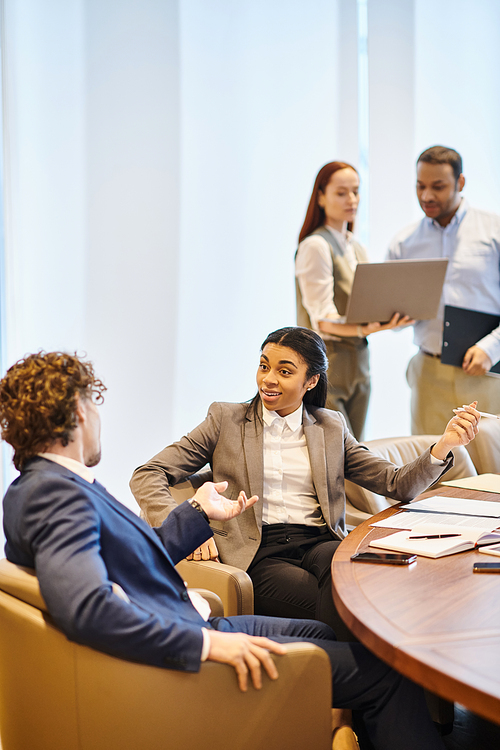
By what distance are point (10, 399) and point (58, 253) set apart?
101 inches

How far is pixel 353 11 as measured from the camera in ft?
14.8

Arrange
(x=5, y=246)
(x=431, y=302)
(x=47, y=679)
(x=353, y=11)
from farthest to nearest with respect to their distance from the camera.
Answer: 1. (x=353, y=11)
2. (x=5, y=246)
3. (x=431, y=302)
4. (x=47, y=679)

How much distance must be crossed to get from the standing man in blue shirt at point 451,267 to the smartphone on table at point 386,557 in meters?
1.90

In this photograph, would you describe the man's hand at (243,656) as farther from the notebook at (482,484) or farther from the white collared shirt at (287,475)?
the notebook at (482,484)

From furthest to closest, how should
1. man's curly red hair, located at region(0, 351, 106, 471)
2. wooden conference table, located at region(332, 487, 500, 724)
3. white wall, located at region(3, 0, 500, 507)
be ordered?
white wall, located at region(3, 0, 500, 507) → man's curly red hair, located at region(0, 351, 106, 471) → wooden conference table, located at region(332, 487, 500, 724)

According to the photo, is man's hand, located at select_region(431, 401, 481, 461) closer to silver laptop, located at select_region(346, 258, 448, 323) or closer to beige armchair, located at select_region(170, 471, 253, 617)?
beige armchair, located at select_region(170, 471, 253, 617)

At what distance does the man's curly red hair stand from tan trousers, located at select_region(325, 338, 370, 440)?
76.5 inches

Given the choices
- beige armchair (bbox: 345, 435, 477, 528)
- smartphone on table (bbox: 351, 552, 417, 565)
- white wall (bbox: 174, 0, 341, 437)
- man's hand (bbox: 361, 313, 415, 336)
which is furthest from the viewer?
white wall (bbox: 174, 0, 341, 437)

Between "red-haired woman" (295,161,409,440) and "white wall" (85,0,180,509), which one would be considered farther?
"white wall" (85,0,180,509)

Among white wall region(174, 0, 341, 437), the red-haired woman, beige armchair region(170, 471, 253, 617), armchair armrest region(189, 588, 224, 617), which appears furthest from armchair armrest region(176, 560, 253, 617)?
white wall region(174, 0, 341, 437)

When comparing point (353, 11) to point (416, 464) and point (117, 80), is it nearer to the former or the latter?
point (117, 80)

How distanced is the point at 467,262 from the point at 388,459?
125cm

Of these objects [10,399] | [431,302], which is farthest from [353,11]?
[10,399]

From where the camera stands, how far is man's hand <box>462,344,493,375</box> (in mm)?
3152
